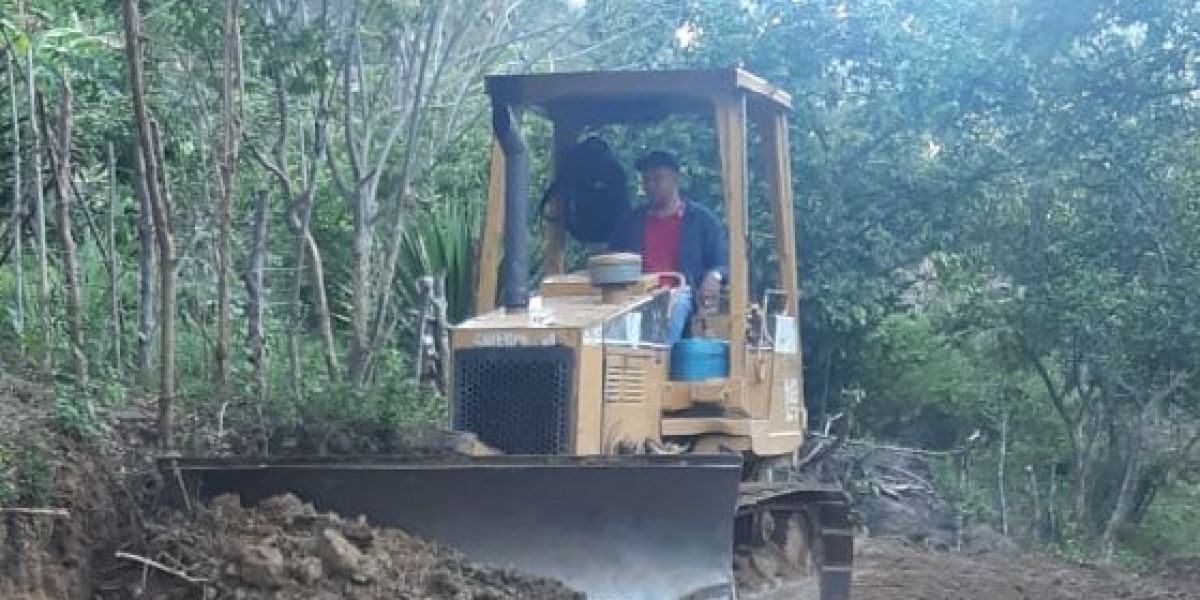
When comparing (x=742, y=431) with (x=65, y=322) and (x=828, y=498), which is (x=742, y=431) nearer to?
(x=828, y=498)

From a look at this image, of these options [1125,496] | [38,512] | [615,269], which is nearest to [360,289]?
[615,269]

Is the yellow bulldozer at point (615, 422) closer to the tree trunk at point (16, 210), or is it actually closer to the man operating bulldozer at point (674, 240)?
the man operating bulldozer at point (674, 240)

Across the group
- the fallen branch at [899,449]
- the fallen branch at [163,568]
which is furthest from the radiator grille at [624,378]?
the fallen branch at [899,449]

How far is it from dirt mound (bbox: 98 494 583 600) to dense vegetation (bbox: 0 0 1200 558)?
1.16 meters

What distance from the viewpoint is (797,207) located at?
45.6 feet

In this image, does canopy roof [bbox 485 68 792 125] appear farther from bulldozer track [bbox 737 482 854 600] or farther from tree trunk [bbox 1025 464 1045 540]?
tree trunk [bbox 1025 464 1045 540]

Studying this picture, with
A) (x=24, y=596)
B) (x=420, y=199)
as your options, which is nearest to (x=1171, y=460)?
(x=420, y=199)

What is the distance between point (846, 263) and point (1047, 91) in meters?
2.03

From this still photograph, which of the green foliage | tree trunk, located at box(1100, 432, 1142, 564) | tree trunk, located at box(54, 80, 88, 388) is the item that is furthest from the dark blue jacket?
tree trunk, located at box(1100, 432, 1142, 564)

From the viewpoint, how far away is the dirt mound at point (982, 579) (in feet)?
31.9

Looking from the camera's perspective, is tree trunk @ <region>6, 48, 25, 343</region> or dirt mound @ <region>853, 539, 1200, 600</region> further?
dirt mound @ <region>853, 539, 1200, 600</region>

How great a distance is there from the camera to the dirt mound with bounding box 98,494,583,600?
6.24 metres

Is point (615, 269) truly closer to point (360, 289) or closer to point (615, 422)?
point (615, 422)

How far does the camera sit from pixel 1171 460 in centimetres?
1545
